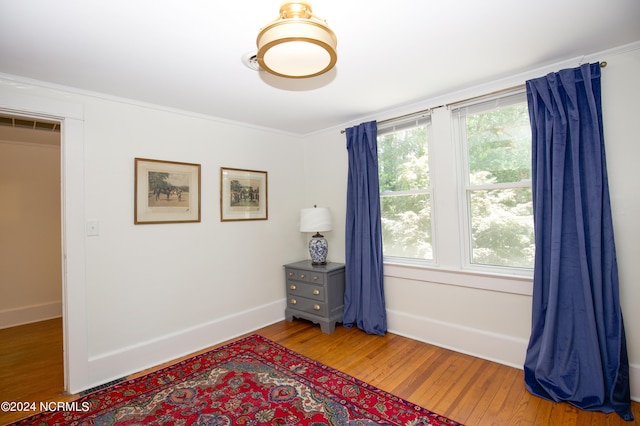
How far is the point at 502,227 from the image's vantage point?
2.55 meters

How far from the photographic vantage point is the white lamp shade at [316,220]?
341cm

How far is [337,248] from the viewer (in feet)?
12.2

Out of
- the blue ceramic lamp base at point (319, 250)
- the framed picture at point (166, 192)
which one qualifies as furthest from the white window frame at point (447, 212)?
the framed picture at point (166, 192)

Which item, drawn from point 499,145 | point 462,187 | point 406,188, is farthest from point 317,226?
point 499,145

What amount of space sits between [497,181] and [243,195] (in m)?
2.47

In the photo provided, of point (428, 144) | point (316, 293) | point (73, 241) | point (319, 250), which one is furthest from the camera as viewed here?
point (319, 250)

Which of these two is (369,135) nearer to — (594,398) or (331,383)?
(331,383)

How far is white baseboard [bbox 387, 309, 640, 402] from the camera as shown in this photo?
238 centimetres

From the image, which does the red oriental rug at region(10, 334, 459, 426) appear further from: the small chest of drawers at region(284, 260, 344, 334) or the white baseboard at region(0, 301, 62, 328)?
the white baseboard at region(0, 301, 62, 328)

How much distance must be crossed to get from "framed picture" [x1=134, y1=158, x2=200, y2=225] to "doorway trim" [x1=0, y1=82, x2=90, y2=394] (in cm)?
41

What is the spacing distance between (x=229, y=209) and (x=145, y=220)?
82 centimetres

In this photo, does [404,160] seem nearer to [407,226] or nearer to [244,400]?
[407,226]

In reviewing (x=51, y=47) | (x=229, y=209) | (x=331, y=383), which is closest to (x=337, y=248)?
(x=229, y=209)

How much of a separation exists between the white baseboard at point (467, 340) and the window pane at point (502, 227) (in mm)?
613
